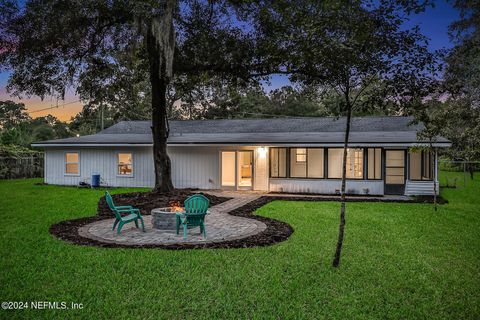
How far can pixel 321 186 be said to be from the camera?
17.1m

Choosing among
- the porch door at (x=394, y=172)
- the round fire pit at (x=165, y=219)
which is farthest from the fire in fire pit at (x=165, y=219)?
the porch door at (x=394, y=172)

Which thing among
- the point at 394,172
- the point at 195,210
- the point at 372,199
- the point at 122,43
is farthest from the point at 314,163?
the point at 195,210

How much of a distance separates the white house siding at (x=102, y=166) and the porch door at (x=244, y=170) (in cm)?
460

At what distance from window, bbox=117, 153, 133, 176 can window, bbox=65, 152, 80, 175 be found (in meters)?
2.54

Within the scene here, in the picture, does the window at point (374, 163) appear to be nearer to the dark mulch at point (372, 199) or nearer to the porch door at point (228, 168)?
the dark mulch at point (372, 199)

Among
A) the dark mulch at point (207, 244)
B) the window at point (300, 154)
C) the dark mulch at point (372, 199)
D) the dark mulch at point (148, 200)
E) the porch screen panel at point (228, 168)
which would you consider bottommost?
the dark mulch at point (207, 244)

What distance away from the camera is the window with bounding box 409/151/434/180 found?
17203 millimetres

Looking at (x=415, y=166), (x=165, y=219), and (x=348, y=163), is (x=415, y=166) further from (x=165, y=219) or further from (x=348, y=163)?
(x=165, y=219)

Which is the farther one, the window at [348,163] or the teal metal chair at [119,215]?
the window at [348,163]

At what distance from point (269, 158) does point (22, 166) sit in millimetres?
17555

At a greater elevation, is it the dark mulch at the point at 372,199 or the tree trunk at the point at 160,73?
the tree trunk at the point at 160,73

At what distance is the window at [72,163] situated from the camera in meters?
21.2

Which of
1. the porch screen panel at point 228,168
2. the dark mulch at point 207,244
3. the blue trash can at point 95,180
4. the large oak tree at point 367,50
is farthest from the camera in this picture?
the blue trash can at point 95,180

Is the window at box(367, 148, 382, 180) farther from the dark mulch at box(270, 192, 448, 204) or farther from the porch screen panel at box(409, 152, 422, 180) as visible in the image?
the porch screen panel at box(409, 152, 422, 180)
